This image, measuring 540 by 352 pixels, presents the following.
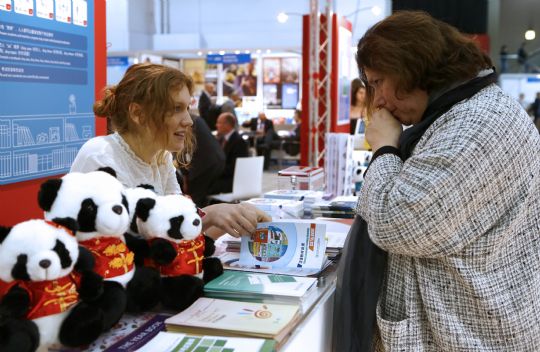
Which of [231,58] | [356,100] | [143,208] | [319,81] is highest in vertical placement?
[231,58]

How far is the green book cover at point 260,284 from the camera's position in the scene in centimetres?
142

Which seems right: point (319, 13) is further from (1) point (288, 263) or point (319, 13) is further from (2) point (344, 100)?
(1) point (288, 263)

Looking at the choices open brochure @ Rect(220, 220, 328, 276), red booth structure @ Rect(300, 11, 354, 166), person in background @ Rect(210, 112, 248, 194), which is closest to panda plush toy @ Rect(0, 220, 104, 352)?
open brochure @ Rect(220, 220, 328, 276)

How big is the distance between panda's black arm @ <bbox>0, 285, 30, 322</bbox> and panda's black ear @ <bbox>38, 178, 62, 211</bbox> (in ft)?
0.62

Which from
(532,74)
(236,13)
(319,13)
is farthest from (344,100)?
(236,13)

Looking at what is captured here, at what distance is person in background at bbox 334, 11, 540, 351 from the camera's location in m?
1.33

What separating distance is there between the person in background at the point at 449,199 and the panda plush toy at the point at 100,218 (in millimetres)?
569

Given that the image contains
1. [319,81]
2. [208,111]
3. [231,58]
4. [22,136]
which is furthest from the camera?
[231,58]

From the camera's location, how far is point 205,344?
3.69 feet

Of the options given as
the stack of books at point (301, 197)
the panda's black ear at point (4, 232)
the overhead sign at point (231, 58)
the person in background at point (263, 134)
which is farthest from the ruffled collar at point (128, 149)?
the overhead sign at point (231, 58)

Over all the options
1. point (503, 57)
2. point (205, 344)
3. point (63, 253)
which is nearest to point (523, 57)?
point (503, 57)

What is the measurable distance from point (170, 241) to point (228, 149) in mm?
5283

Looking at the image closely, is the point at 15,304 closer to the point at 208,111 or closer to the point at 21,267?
the point at 21,267

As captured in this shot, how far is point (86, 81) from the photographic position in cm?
338
